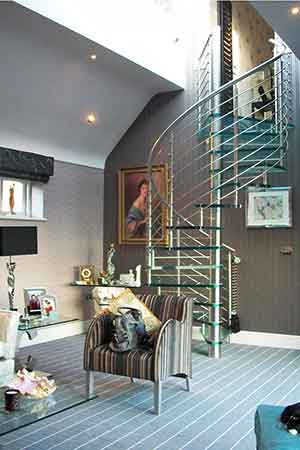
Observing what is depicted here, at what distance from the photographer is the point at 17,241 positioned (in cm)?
578

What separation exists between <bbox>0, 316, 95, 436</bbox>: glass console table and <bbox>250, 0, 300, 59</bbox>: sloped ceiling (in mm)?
3068

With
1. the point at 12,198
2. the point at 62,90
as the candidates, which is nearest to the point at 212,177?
the point at 62,90

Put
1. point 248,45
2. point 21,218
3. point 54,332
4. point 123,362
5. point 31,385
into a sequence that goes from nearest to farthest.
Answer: point 31,385
point 123,362
point 21,218
point 54,332
point 248,45

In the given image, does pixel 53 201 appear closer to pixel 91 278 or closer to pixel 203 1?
pixel 91 278

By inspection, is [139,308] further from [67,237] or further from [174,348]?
[67,237]

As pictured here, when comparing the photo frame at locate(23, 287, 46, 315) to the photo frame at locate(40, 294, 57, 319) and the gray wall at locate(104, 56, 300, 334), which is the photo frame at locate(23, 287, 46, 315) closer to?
the photo frame at locate(40, 294, 57, 319)

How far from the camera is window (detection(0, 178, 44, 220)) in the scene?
649cm

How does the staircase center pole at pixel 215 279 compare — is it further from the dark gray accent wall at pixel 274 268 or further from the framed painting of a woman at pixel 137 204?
the framed painting of a woman at pixel 137 204

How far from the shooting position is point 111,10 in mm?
5977

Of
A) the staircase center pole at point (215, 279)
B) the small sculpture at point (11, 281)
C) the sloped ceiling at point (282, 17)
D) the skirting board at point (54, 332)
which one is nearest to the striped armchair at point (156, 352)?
the staircase center pole at point (215, 279)

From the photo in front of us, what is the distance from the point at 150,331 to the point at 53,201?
330cm

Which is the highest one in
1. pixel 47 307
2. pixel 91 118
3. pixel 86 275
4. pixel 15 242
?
pixel 91 118

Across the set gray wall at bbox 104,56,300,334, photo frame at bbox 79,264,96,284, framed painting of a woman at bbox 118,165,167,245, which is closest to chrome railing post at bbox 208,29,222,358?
gray wall at bbox 104,56,300,334

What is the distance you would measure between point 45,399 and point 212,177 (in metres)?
3.40
